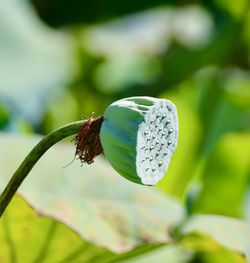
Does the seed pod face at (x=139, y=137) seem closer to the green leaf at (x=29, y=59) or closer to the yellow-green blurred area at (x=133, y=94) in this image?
the yellow-green blurred area at (x=133, y=94)

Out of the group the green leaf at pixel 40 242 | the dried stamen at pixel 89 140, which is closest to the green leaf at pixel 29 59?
the green leaf at pixel 40 242

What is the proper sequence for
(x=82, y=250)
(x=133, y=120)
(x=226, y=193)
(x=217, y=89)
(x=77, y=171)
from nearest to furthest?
(x=133, y=120), (x=82, y=250), (x=77, y=171), (x=226, y=193), (x=217, y=89)

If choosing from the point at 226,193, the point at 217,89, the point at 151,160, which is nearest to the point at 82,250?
the point at 151,160

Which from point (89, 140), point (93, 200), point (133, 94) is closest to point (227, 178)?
point (93, 200)

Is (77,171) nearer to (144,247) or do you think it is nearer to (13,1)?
(144,247)

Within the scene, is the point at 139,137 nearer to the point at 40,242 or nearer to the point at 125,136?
the point at 125,136

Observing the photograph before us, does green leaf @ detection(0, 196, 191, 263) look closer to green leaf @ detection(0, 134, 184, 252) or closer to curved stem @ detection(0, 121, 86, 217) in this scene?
green leaf @ detection(0, 134, 184, 252)
